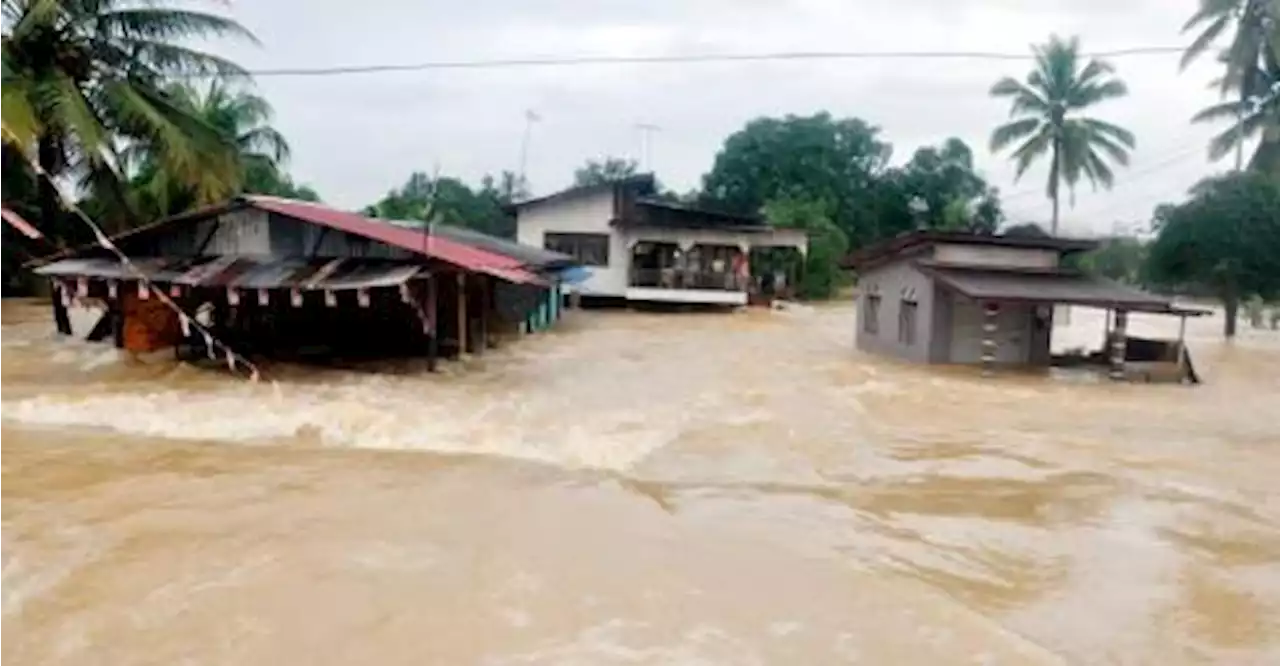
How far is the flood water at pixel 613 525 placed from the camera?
5.52m

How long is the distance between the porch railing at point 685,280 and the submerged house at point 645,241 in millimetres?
29

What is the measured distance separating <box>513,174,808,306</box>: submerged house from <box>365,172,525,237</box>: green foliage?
21.4 feet

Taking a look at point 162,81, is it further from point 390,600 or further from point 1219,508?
point 1219,508

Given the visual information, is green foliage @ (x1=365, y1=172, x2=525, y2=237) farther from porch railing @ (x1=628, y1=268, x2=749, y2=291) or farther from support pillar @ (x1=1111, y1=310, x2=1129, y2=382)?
support pillar @ (x1=1111, y1=310, x2=1129, y2=382)

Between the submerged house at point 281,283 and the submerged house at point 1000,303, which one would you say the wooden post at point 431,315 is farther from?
the submerged house at point 1000,303

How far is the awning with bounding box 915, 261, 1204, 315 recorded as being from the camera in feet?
57.7

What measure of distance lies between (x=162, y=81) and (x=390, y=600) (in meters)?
18.5

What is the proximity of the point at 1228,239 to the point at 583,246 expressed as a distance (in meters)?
17.3

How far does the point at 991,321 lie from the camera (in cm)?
1875

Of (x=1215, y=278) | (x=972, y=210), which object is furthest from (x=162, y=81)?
(x=972, y=210)

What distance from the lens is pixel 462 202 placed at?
4431 centimetres

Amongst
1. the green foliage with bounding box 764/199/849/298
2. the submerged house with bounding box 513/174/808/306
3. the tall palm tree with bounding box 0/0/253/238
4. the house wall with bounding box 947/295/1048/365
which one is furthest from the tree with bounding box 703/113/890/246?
the tall palm tree with bounding box 0/0/253/238

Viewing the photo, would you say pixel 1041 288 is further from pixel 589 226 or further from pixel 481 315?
pixel 589 226

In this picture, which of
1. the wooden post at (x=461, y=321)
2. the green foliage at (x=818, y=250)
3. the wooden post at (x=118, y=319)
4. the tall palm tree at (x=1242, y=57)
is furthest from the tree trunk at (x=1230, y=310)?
the wooden post at (x=118, y=319)
